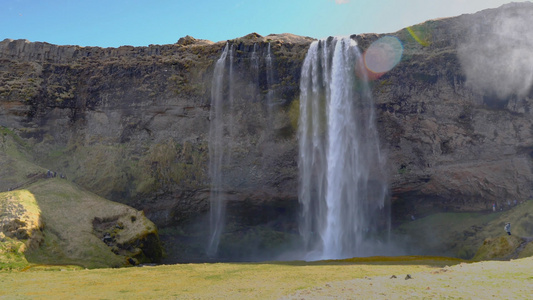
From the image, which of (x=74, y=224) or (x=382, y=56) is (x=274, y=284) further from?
(x=382, y=56)

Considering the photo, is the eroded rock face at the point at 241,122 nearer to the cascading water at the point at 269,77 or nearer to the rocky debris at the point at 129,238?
the cascading water at the point at 269,77

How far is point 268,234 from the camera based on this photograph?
4553 centimetres

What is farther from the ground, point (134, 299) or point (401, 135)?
point (401, 135)

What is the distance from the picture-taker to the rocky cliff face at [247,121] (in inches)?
1598

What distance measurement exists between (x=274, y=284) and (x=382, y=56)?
3138 centimetres

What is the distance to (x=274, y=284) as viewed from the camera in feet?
Result: 56.3

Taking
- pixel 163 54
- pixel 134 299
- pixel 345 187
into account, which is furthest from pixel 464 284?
pixel 163 54

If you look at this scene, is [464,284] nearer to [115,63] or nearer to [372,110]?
[372,110]

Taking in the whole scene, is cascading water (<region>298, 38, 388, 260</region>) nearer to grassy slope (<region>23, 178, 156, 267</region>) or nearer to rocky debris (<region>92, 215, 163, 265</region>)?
rocky debris (<region>92, 215, 163, 265</region>)

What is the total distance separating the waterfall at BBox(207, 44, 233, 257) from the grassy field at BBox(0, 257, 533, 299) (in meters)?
21.6

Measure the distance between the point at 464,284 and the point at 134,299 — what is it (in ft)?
38.1

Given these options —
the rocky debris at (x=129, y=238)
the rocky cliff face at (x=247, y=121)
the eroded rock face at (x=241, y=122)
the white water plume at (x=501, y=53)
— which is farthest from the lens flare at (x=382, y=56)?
the rocky debris at (x=129, y=238)

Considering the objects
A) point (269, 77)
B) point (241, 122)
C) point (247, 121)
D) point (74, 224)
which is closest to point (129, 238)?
point (74, 224)

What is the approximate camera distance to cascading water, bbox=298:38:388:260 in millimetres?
41031
